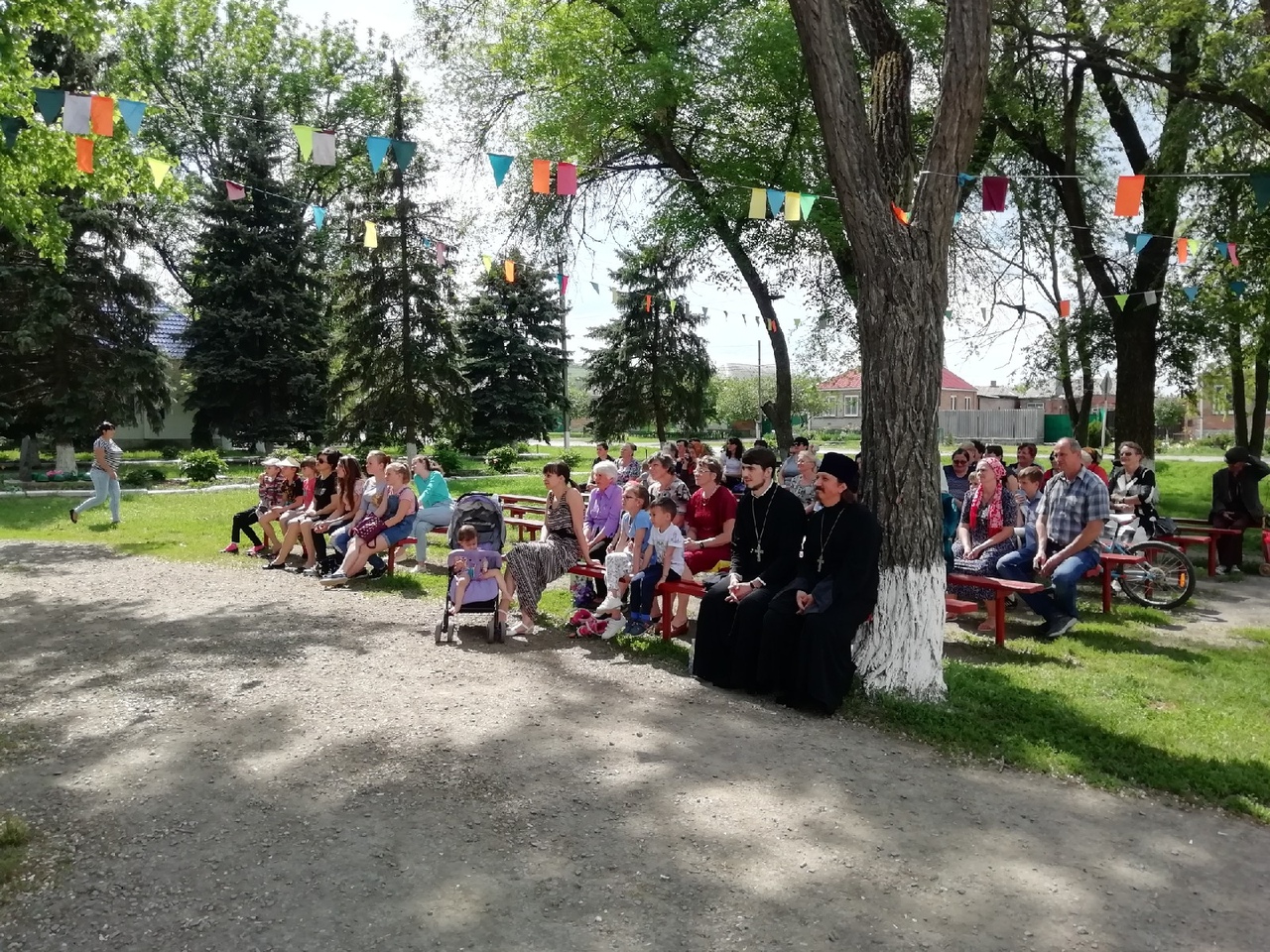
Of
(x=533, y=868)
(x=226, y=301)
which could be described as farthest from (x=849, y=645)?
(x=226, y=301)

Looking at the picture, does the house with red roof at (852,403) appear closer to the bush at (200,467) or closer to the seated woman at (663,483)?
the bush at (200,467)

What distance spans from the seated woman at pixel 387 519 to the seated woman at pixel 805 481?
4.03m

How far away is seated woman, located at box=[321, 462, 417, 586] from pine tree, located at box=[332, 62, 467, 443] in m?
17.3

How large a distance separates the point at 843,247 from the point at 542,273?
21.5m

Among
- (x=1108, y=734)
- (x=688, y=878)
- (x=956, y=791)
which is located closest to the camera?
(x=688, y=878)

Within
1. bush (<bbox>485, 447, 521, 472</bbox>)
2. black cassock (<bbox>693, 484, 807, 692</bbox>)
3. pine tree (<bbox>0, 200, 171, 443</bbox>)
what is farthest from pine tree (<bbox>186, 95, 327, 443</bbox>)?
black cassock (<bbox>693, 484, 807, 692</bbox>)

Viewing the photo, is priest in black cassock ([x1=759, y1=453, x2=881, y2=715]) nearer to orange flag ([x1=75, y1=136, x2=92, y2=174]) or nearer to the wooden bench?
the wooden bench

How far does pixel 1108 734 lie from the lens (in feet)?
17.1

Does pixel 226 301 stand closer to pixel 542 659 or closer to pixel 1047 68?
pixel 1047 68

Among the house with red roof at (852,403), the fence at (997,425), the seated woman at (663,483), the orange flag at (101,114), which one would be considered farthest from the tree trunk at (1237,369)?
the house with red roof at (852,403)

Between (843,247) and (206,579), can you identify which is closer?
(206,579)

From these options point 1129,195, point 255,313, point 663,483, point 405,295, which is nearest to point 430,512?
point 663,483

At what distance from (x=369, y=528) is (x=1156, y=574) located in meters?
7.90

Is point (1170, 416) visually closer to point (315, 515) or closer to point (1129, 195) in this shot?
point (1129, 195)
